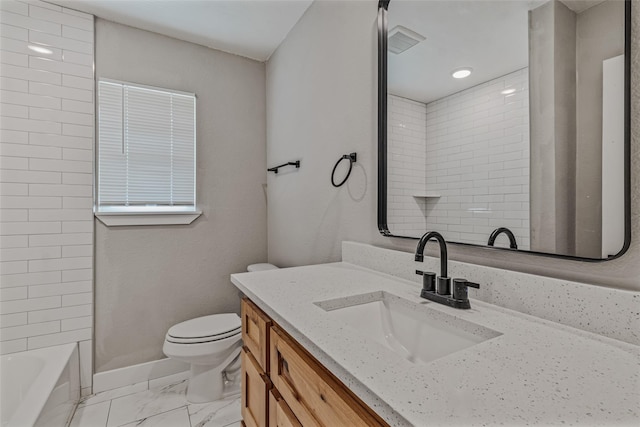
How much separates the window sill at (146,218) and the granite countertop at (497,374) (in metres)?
1.70

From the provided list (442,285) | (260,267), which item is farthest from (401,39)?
(260,267)

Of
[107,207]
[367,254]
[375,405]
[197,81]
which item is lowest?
[375,405]

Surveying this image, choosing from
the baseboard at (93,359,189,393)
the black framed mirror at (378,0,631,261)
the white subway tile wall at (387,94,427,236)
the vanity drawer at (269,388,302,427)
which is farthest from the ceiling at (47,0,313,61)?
the baseboard at (93,359,189,393)

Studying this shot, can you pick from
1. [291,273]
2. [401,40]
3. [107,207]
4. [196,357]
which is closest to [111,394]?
[196,357]

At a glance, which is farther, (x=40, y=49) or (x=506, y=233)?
(x=40, y=49)

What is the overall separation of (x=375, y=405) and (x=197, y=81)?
8.17ft

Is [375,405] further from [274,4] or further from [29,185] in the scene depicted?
[29,185]

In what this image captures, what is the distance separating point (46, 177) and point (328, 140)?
1.76 metres

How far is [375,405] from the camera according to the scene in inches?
18.6

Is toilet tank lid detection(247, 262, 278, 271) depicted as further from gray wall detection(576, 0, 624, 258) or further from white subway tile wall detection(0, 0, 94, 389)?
gray wall detection(576, 0, 624, 258)

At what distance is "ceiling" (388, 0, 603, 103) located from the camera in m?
0.87

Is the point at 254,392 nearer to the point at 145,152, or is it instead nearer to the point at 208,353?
the point at 208,353

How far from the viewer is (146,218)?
2.13 metres

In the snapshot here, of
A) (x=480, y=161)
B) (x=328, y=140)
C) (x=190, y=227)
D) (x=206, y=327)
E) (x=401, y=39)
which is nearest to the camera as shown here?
(x=480, y=161)
